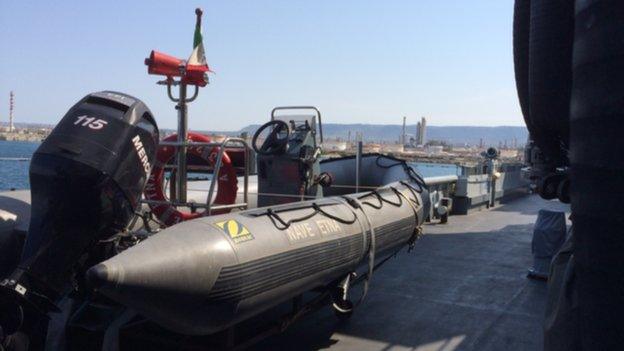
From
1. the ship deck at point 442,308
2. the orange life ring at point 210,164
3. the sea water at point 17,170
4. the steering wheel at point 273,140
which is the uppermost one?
the steering wheel at point 273,140

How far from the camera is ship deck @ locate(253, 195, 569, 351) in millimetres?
4789

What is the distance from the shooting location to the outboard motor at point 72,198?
339 centimetres

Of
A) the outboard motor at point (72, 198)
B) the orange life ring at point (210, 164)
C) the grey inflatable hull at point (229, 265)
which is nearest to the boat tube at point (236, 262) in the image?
the grey inflatable hull at point (229, 265)

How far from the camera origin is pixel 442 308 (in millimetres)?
5715

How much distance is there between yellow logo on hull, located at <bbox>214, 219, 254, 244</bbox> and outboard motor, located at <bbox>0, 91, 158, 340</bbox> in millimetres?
789

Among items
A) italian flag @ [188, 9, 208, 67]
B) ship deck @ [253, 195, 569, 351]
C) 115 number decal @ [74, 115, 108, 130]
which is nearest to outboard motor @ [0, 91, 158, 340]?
115 number decal @ [74, 115, 108, 130]

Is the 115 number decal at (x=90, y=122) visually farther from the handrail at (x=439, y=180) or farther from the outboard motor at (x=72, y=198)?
the handrail at (x=439, y=180)

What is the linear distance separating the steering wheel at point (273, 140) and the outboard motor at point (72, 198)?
2951mm

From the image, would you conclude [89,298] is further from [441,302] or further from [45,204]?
[441,302]

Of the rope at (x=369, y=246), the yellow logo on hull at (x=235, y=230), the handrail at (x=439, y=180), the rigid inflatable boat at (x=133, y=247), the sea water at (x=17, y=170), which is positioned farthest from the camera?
the handrail at (x=439, y=180)

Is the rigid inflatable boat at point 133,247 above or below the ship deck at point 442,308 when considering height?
above

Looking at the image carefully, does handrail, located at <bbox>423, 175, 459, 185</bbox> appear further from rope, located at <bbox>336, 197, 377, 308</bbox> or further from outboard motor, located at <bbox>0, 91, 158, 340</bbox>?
outboard motor, located at <bbox>0, 91, 158, 340</bbox>

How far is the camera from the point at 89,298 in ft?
12.3

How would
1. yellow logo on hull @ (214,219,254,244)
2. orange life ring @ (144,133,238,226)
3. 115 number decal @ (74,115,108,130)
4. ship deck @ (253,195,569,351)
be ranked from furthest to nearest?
orange life ring @ (144,133,238,226)
ship deck @ (253,195,569,351)
115 number decal @ (74,115,108,130)
yellow logo on hull @ (214,219,254,244)
